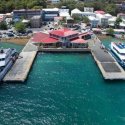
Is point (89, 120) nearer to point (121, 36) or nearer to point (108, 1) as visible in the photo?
point (121, 36)

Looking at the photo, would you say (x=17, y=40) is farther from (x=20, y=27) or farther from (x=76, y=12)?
(x=76, y=12)

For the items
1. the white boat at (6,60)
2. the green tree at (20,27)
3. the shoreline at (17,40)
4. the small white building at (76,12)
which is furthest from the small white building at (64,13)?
the white boat at (6,60)

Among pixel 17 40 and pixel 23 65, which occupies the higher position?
pixel 23 65

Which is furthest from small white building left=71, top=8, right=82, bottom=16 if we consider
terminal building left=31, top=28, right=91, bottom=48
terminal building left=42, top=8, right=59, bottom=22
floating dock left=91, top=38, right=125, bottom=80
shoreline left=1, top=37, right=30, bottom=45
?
floating dock left=91, top=38, right=125, bottom=80

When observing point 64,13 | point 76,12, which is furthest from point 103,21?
point 64,13

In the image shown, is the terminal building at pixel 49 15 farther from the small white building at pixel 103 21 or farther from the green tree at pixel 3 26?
the green tree at pixel 3 26

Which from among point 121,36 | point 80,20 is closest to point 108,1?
point 80,20

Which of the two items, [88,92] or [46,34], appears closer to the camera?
[88,92]
